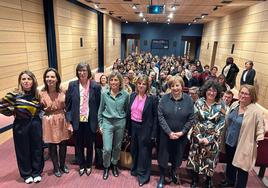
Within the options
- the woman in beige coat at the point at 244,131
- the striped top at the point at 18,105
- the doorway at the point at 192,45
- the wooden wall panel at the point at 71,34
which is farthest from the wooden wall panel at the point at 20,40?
the doorway at the point at 192,45

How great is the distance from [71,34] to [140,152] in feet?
23.5

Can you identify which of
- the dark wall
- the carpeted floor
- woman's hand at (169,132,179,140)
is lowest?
the carpeted floor

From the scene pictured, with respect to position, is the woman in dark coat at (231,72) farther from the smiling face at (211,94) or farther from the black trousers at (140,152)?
the black trousers at (140,152)

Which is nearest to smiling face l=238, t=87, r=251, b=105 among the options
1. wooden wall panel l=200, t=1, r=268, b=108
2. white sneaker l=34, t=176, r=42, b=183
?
white sneaker l=34, t=176, r=42, b=183

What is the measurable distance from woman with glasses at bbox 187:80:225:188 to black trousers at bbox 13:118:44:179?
204 centimetres

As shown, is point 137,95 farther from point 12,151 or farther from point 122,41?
point 122,41

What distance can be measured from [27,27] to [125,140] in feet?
16.6

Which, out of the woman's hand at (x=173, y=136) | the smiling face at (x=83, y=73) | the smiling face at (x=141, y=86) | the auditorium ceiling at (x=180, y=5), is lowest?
the woman's hand at (x=173, y=136)

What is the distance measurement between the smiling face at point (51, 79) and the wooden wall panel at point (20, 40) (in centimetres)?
334

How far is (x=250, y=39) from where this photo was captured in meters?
7.86

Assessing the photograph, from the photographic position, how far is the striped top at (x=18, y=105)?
8.16 feet

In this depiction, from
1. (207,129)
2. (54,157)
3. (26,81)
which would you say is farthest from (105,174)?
(26,81)

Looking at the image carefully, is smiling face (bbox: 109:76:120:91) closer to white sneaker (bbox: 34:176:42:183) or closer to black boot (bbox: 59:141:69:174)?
black boot (bbox: 59:141:69:174)

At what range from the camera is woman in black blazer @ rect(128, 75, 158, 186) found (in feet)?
8.59
